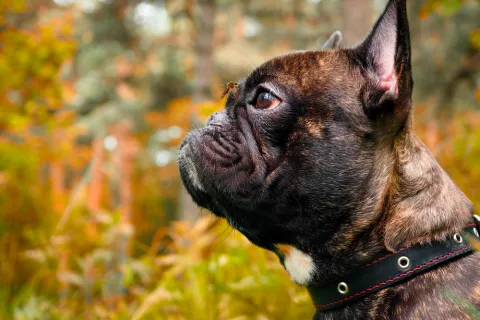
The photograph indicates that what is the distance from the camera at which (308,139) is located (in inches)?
80.8

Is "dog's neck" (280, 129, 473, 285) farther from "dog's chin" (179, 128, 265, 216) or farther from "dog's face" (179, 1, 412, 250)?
"dog's chin" (179, 128, 265, 216)

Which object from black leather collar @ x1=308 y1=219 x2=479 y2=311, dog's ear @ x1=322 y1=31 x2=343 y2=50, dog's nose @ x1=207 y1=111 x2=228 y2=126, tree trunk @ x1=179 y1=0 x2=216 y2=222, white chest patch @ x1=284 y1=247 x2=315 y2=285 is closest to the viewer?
black leather collar @ x1=308 y1=219 x2=479 y2=311

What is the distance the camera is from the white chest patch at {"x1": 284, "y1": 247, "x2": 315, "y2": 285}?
2.12 metres

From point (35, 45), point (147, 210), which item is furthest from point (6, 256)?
point (147, 210)

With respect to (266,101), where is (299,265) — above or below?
below

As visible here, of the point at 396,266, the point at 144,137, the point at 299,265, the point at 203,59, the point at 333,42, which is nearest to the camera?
the point at 396,266

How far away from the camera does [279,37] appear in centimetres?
2017

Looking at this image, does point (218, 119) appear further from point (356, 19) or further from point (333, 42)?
point (356, 19)

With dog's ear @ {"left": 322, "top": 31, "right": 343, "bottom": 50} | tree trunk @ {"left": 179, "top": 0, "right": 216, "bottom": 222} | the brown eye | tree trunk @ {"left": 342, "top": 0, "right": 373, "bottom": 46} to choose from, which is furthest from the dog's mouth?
tree trunk @ {"left": 179, "top": 0, "right": 216, "bottom": 222}

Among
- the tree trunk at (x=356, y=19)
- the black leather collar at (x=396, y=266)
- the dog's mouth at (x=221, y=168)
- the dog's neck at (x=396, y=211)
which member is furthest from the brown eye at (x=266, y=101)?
the tree trunk at (x=356, y=19)

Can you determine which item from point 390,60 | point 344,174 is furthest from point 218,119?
point 390,60

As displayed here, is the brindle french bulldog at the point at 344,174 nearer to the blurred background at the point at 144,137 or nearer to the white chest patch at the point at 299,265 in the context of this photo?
the white chest patch at the point at 299,265

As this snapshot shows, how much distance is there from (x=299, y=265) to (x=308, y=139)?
1.85 feet

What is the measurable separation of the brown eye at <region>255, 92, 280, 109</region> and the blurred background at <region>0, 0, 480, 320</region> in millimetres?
981
